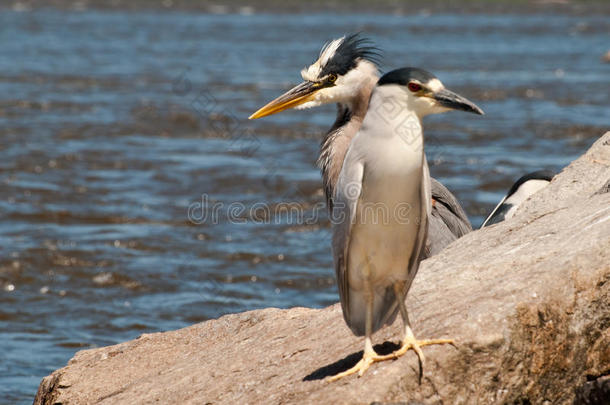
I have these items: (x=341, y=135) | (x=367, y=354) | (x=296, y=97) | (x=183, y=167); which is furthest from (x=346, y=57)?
(x=183, y=167)

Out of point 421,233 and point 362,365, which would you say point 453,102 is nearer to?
point 421,233

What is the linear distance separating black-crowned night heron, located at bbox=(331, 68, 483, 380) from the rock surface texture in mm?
167

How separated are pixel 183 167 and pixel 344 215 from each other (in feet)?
38.6

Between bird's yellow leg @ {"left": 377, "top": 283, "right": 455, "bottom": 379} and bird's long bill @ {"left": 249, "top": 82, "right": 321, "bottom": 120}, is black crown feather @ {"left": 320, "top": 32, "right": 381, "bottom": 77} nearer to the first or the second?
bird's long bill @ {"left": 249, "top": 82, "right": 321, "bottom": 120}

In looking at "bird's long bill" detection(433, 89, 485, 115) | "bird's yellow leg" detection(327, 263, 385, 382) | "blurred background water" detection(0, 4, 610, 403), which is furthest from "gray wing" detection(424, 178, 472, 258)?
"bird's long bill" detection(433, 89, 485, 115)

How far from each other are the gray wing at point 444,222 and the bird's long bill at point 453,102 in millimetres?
3206

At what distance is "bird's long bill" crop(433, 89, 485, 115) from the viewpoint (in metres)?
4.54

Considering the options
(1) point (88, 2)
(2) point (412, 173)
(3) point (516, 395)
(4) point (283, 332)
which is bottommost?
(1) point (88, 2)

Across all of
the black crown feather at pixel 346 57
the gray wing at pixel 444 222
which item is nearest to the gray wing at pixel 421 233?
the black crown feather at pixel 346 57

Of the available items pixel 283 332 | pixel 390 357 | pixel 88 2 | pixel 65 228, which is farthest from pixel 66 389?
pixel 88 2

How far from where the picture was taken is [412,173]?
4.65m

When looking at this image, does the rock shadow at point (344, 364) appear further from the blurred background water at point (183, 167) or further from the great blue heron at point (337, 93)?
the blurred background water at point (183, 167)

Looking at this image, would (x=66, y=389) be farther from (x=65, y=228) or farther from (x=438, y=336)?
(x=65, y=228)

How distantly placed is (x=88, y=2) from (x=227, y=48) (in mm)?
27307
